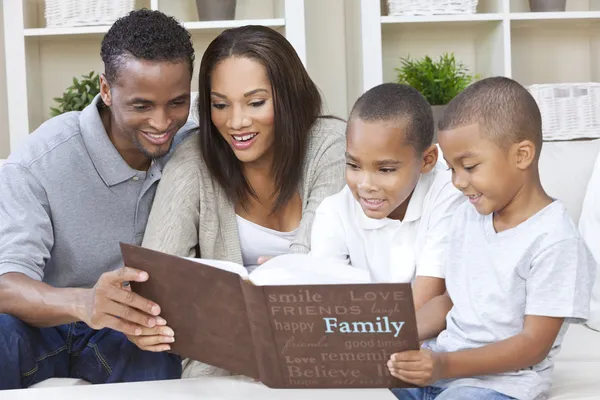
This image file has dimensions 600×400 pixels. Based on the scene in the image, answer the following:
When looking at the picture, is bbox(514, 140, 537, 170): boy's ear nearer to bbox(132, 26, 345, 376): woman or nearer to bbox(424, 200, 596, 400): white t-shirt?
bbox(424, 200, 596, 400): white t-shirt

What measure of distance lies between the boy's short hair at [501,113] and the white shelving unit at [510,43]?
1.49m

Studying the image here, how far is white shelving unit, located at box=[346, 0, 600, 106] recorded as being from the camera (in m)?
2.99

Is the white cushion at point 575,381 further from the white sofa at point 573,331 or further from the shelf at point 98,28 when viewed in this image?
the shelf at point 98,28

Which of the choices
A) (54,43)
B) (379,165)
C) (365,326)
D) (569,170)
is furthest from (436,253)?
(54,43)

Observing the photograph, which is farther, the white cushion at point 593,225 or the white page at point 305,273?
the white cushion at point 593,225

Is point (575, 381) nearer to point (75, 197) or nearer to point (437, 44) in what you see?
point (75, 197)

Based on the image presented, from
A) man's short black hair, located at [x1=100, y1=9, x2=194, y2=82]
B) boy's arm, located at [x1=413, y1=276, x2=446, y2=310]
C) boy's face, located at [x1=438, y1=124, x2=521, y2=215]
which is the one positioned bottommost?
boy's arm, located at [x1=413, y1=276, x2=446, y2=310]

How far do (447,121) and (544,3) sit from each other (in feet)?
5.57

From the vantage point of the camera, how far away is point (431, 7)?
2.84 meters

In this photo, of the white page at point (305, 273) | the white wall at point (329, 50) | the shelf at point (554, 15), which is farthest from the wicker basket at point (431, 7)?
the white page at point (305, 273)

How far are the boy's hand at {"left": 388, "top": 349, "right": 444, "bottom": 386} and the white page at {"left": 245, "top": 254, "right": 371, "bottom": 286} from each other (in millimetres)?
121

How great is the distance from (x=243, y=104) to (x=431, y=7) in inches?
47.5

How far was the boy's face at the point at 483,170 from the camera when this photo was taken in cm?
138

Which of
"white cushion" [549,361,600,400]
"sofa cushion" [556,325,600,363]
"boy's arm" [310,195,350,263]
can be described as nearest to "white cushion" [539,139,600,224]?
"sofa cushion" [556,325,600,363]
